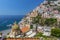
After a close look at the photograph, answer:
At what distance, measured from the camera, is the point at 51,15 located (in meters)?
10.5

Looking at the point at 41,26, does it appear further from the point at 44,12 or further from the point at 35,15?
the point at 44,12

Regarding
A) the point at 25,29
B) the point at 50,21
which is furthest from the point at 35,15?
the point at 25,29

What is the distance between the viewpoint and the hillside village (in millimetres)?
7613

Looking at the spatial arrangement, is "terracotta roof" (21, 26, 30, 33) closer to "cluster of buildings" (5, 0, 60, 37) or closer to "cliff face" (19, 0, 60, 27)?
"cluster of buildings" (5, 0, 60, 37)

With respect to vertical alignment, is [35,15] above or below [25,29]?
above

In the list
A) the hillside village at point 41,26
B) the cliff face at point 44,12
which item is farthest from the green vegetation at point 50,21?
the cliff face at point 44,12

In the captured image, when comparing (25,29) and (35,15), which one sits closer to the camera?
(25,29)

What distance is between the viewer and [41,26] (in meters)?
9.10

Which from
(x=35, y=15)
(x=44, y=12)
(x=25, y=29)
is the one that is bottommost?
(x=25, y=29)

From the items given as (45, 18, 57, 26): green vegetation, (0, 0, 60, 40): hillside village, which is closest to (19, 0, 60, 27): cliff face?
(0, 0, 60, 40): hillside village

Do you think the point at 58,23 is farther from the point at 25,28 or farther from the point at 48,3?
the point at 48,3

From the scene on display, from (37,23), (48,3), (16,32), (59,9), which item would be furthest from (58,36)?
(48,3)

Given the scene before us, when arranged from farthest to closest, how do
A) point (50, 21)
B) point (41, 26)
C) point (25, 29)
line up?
point (50, 21)
point (41, 26)
point (25, 29)

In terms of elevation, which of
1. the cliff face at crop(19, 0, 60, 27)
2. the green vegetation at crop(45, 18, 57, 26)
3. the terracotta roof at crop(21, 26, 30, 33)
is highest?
the cliff face at crop(19, 0, 60, 27)
